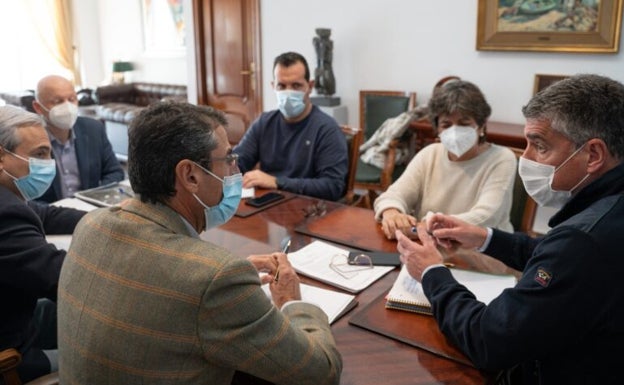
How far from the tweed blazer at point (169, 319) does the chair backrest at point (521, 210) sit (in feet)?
4.95

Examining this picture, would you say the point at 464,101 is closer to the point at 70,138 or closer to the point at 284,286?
the point at 284,286

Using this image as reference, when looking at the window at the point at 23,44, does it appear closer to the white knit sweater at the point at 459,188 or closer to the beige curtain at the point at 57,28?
the beige curtain at the point at 57,28

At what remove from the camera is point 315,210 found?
2.02 meters

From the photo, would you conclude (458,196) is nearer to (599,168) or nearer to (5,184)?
(599,168)

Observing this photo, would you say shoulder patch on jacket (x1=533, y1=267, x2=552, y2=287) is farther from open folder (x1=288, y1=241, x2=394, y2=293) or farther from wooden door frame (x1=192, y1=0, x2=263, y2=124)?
wooden door frame (x1=192, y1=0, x2=263, y2=124)

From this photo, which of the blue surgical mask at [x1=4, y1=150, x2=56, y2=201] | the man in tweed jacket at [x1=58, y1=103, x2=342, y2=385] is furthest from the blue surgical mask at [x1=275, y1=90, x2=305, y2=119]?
the man in tweed jacket at [x1=58, y1=103, x2=342, y2=385]

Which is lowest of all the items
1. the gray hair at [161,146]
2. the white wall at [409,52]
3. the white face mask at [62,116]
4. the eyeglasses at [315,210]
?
the eyeglasses at [315,210]

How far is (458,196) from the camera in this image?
2.13 metres

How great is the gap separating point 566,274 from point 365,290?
1.83 feet

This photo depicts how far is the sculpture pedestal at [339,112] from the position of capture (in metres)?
4.65

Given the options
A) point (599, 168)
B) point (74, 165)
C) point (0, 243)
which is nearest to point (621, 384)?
point (599, 168)

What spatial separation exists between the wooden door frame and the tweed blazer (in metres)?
4.63

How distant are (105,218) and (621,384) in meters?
1.10

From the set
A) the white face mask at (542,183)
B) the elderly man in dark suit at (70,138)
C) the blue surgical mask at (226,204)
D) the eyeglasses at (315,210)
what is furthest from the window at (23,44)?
the white face mask at (542,183)
